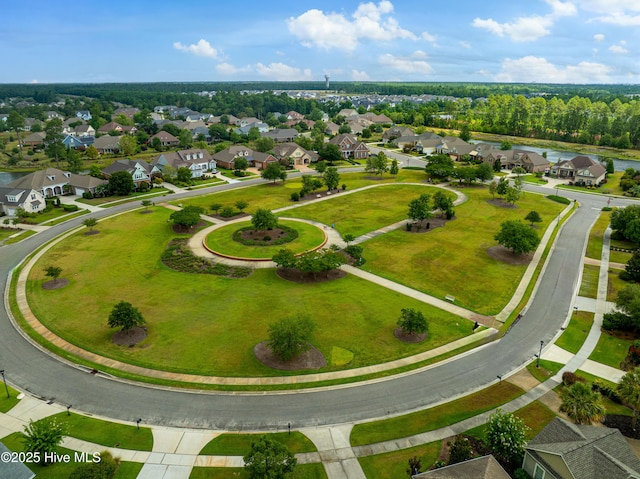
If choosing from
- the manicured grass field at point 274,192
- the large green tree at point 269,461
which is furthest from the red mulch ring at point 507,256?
the large green tree at point 269,461

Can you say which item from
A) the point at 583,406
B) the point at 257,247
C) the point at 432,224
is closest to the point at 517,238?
the point at 432,224

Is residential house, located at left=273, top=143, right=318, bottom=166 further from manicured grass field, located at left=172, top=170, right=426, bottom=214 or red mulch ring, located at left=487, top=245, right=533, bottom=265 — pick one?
red mulch ring, located at left=487, top=245, right=533, bottom=265

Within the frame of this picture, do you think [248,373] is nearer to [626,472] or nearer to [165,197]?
[626,472]

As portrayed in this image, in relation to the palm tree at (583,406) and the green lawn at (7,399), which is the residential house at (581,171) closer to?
the palm tree at (583,406)

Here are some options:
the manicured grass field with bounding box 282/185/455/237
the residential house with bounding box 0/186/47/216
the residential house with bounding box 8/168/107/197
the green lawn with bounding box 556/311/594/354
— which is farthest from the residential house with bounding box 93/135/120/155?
the green lawn with bounding box 556/311/594/354

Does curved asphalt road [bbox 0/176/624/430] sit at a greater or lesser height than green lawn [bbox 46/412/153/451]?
lesser

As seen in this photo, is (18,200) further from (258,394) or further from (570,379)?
(570,379)
